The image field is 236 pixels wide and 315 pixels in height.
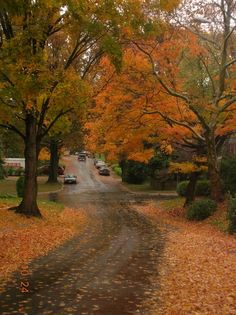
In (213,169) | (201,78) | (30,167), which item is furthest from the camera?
(201,78)

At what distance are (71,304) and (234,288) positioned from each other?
3.48m

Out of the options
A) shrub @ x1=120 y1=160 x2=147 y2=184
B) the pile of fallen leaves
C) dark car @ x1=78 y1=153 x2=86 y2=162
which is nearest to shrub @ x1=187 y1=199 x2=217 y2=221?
the pile of fallen leaves

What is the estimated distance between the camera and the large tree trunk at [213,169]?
73.8 ft

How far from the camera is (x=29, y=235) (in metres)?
15.9

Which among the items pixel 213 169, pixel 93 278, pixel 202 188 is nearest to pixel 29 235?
pixel 93 278

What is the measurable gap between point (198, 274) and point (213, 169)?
1255 cm

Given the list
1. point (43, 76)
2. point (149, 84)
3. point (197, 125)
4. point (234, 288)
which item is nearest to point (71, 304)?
point (234, 288)

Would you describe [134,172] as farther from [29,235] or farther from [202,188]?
[29,235]

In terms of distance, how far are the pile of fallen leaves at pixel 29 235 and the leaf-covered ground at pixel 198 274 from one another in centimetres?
371

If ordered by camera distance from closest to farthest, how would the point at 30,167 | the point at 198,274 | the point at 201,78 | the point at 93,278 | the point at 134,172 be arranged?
the point at 93,278 < the point at 198,274 < the point at 30,167 < the point at 201,78 < the point at 134,172

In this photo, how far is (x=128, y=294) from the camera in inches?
345

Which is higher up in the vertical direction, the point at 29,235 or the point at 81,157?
the point at 81,157

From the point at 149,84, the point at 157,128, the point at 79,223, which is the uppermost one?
the point at 149,84

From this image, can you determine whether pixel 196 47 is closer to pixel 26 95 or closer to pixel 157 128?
pixel 157 128
